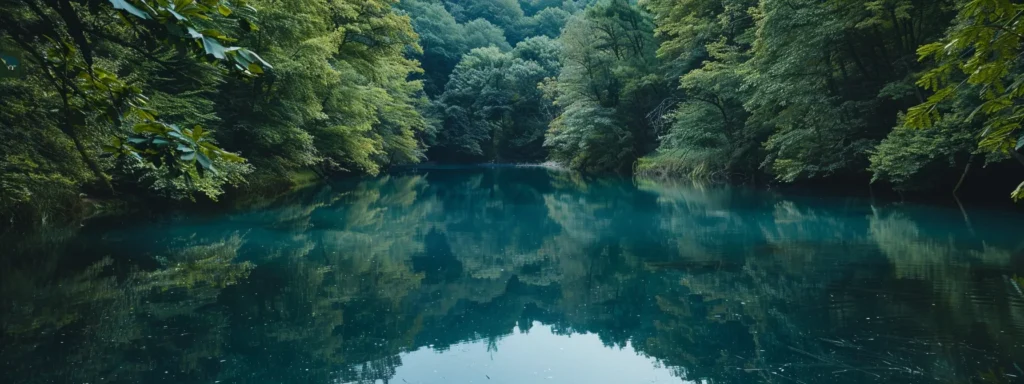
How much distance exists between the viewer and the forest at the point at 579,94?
7.89ft

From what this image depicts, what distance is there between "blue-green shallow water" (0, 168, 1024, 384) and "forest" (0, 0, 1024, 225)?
1267 millimetres

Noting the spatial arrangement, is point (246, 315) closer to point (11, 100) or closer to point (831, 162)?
point (11, 100)

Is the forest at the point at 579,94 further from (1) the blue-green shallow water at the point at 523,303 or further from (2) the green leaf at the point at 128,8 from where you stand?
(1) the blue-green shallow water at the point at 523,303

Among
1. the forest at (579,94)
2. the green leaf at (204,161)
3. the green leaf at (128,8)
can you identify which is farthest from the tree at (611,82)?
the green leaf at (128,8)

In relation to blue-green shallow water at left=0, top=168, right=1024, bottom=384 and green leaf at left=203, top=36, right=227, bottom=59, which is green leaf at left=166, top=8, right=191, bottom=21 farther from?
blue-green shallow water at left=0, top=168, right=1024, bottom=384

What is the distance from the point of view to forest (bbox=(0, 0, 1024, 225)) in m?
2.40

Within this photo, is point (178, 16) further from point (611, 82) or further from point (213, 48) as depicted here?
point (611, 82)

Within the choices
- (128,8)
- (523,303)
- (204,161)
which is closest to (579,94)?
(523,303)

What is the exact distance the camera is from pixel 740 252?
939 centimetres

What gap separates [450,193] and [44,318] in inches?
674

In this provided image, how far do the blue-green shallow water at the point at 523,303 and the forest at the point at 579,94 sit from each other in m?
1.27

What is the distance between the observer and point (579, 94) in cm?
3206

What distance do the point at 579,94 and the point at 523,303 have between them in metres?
26.0

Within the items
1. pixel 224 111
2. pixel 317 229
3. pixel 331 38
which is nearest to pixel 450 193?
pixel 331 38
